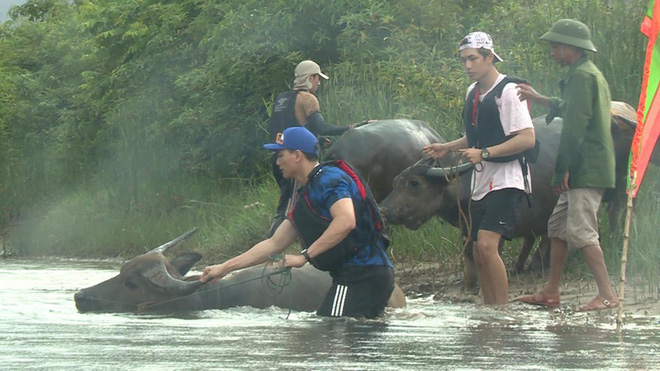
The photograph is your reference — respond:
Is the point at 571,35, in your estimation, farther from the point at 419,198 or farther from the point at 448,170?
the point at 419,198

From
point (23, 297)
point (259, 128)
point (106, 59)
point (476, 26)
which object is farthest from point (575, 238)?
point (106, 59)

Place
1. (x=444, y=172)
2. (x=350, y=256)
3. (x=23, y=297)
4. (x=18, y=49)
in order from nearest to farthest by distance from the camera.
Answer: (x=350, y=256)
(x=444, y=172)
(x=23, y=297)
(x=18, y=49)

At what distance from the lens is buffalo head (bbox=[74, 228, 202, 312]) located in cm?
1020

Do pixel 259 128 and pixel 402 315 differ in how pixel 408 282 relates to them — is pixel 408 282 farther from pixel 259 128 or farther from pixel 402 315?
pixel 259 128

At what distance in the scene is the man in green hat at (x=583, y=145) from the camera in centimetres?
941

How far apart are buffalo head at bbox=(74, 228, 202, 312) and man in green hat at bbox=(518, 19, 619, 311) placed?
9.64 feet

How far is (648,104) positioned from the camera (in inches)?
337

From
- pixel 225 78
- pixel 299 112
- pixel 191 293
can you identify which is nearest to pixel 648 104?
pixel 191 293

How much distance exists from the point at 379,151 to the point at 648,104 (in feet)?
15.8

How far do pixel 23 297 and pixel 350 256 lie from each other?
14.5 ft

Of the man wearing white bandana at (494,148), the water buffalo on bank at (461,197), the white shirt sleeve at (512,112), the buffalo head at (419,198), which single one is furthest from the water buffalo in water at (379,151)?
the white shirt sleeve at (512,112)

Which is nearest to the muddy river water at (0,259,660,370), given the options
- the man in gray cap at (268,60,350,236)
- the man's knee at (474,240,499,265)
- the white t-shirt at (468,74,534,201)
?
the man's knee at (474,240,499,265)

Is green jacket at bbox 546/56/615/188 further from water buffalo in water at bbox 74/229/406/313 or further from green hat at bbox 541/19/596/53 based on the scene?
water buffalo in water at bbox 74/229/406/313

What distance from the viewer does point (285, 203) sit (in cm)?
1226
